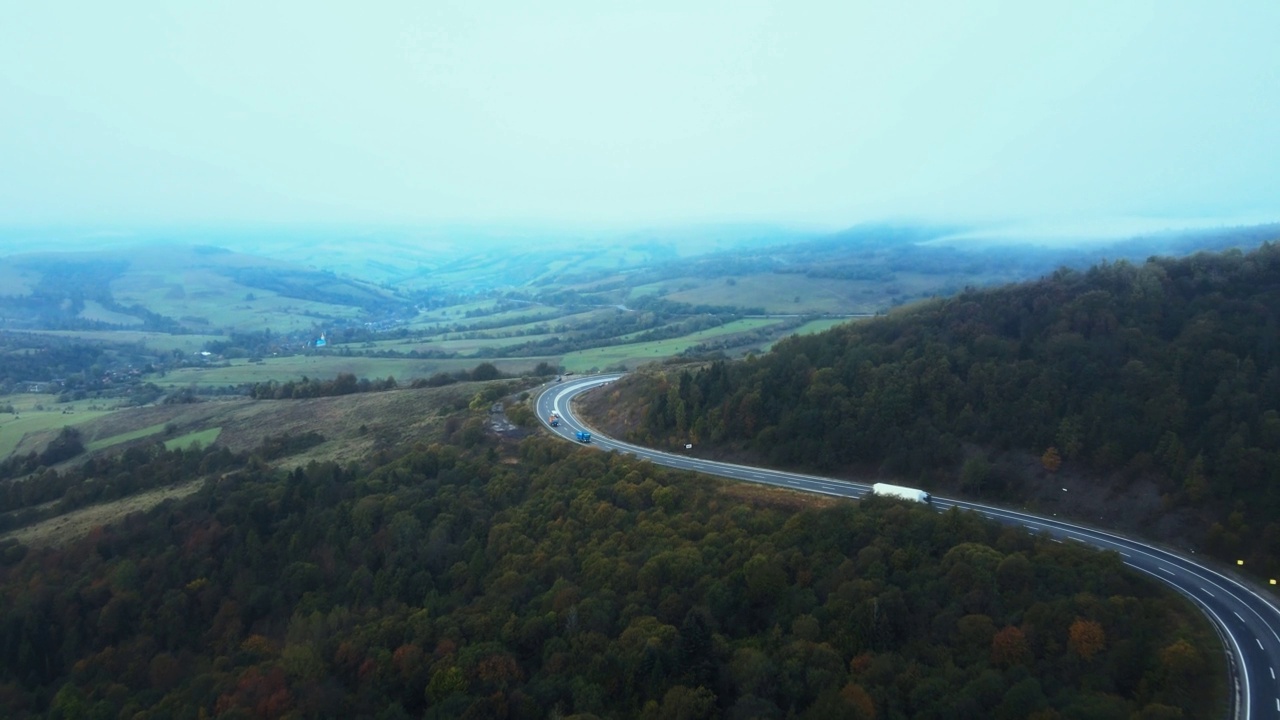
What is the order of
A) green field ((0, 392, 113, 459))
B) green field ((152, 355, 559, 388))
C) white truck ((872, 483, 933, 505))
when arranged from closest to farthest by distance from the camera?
white truck ((872, 483, 933, 505))
green field ((0, 392, 113, 459))
green field ((152, 355, 559, 388))

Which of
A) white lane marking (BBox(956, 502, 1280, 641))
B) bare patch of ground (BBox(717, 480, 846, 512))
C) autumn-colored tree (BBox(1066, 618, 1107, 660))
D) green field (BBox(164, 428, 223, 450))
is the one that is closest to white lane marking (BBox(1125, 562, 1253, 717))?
white lane marking (BBox(956, 502, 1280, 641))

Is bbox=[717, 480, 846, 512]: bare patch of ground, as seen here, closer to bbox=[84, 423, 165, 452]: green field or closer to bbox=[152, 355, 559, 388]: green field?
bbox=[84, 423, 165, 452]: green field

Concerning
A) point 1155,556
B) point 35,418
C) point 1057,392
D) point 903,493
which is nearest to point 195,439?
point 35,418

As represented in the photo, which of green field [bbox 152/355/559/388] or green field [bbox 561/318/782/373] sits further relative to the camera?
green field [bbox 152/355/559/388]

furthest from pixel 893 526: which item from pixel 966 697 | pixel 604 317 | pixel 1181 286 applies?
pixel 604 317

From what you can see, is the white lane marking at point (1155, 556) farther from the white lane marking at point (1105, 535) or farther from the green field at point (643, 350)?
the green field at point (643, 350)
